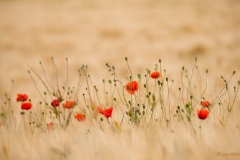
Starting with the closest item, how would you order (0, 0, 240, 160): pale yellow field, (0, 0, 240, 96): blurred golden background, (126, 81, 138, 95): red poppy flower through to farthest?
(0, 0, 240, 160): pale yellow field < (126, 81, 138, 95): red poppy flower < (0, 0, 240, 96): blurred golden background

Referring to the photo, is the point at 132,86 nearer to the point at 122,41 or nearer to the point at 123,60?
the point at 123,60

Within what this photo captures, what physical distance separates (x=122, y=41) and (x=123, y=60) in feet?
5.08

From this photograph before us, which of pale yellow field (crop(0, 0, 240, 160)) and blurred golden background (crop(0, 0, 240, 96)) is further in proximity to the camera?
blurred golden background (crop(0, 0, 240, 96))

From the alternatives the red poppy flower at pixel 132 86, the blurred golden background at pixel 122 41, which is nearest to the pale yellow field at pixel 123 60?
the blurred golden background at pixel 122 41

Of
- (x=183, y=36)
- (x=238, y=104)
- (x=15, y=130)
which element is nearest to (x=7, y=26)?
(x=183, y=36)

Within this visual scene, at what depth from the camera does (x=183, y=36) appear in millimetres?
5855

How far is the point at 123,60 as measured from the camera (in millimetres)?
4383

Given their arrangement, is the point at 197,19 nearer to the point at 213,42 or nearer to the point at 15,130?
Answer: the point at 213,42

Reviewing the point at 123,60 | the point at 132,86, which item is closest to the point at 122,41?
the point at 123,60

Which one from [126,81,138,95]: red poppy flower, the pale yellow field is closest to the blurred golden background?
the pale yellow field

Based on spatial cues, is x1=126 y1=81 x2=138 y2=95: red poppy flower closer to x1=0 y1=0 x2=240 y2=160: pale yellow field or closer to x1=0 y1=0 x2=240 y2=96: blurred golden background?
x1=0 y1=0 x2=240 y2=160: pale yellow field

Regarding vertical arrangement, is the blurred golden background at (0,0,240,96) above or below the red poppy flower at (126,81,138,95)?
above

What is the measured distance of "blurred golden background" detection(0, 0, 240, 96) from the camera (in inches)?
150

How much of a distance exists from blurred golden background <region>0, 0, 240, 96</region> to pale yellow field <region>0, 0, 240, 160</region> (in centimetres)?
2
